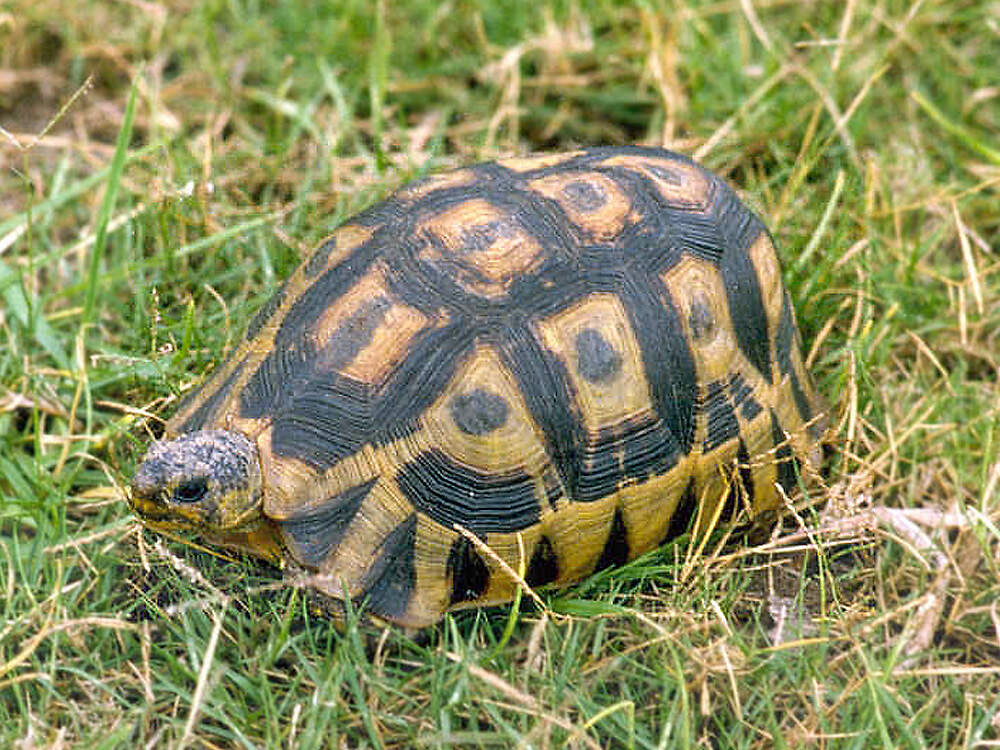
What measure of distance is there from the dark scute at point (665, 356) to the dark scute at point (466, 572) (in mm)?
519

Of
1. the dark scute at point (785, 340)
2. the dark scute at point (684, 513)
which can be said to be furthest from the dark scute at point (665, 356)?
the dark scute at point (785, 340)

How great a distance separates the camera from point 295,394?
99.3 inches

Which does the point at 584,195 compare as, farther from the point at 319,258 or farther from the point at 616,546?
the point at 616,546

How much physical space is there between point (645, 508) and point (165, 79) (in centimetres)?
274

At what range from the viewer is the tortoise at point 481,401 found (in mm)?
2482

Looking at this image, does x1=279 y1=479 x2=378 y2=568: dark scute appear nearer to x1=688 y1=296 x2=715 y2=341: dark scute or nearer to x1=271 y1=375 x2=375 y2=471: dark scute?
x1=271 y1=375 x2=375 y2=471: dark scute

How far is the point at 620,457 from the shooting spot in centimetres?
260

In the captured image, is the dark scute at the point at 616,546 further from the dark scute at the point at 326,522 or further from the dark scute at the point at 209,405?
the dark scute at the point at 209,405

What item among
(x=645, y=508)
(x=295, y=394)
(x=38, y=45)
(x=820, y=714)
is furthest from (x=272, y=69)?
(x=820, y=714)

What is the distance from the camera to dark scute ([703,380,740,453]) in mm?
2719

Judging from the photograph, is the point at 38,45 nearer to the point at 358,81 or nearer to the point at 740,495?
the point at 358,81

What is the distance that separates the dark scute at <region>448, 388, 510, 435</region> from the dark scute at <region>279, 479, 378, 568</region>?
225 millimetres

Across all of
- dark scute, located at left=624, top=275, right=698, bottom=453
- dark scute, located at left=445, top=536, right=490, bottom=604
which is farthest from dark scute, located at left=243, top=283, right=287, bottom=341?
dark scute, located at left=624, top=275, right=698, bottom=453

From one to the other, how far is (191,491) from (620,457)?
0.92 meters
